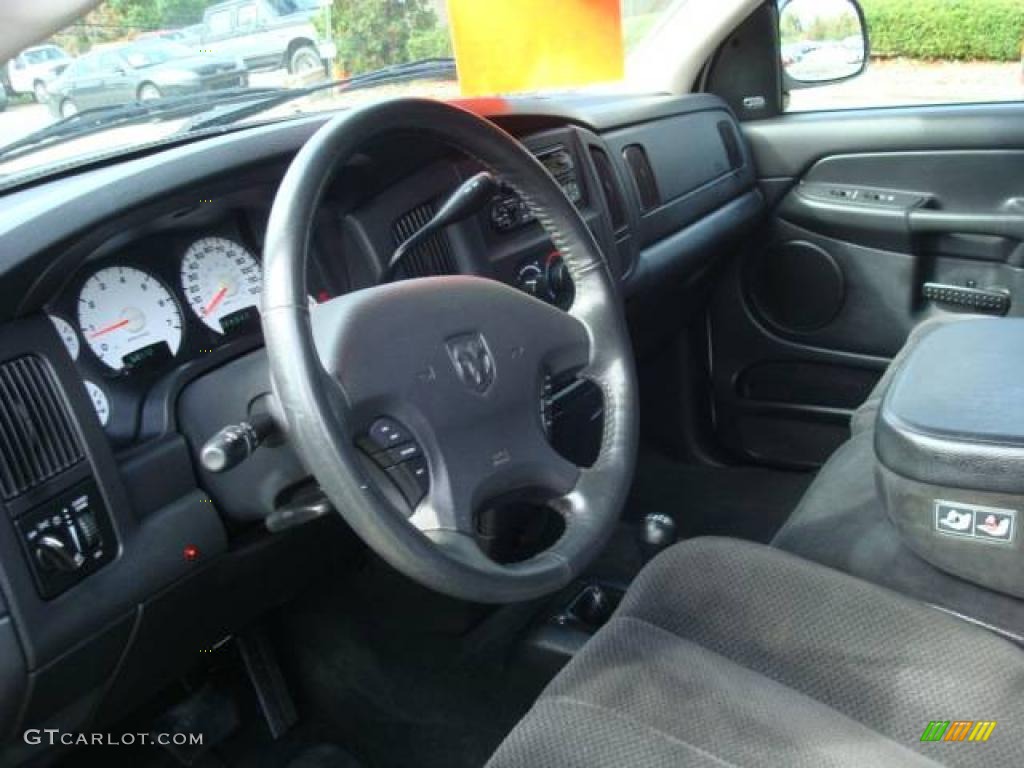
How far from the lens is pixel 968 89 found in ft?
8.76

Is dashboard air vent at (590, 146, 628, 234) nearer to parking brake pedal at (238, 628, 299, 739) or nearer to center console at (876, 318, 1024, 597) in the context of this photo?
center console at (876, 318, 1024, 597)

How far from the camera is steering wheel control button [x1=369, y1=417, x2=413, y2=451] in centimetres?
112

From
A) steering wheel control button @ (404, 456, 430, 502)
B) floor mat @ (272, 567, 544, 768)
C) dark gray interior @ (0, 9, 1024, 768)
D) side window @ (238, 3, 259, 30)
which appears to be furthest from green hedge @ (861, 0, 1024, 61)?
steering wheel control button @ (404, 456, 430, 502)

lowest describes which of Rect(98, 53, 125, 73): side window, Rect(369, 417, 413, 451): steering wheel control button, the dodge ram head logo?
Rect(369, 417, 413, 451): steering wheel control button

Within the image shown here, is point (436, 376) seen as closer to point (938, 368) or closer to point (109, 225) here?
point (109, 225)

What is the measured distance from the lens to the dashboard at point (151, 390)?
3.67 feet

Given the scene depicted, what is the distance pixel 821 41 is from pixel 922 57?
0.35m

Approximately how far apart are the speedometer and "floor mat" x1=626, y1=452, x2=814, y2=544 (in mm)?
1398

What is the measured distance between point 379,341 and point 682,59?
1933mm

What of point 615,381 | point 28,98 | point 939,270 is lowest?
point 939,270

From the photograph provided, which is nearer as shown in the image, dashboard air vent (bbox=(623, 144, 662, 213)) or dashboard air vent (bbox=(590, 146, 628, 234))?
dashboard air vent (bbox=(590, 146, 628, 234))

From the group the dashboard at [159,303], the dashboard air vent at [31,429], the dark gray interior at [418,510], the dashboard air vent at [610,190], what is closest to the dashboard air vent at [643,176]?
the dashboard air vent at [610,190]

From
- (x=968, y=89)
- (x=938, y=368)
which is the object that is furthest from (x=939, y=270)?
(x=938, y=368)

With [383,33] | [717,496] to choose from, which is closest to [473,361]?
[383,33]
